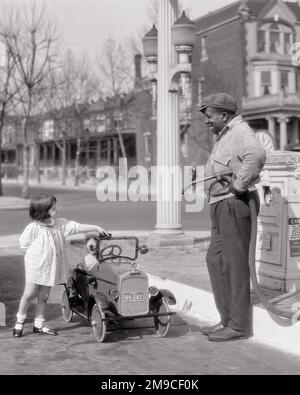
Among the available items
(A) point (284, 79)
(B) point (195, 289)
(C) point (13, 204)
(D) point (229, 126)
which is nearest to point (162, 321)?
(B) point (195, 289)

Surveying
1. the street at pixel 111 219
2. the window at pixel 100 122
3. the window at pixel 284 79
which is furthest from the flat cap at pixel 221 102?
the window at pixel 100 122

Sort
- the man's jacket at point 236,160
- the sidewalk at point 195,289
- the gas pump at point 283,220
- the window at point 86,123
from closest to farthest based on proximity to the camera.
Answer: the man's jacket at point 236,160 < the sidewalk at point 195,289 < the gas pump at point 283,220 < the window at point 86,123

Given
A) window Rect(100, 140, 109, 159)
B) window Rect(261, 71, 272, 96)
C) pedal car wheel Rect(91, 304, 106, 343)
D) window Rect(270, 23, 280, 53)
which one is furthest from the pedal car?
window Rect(100, 140, 109, 159)

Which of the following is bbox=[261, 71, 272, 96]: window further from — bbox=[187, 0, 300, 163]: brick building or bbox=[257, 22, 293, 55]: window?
bbox=[257, 22, 293, 55]: window

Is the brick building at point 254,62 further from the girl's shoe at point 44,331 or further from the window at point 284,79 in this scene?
the girl's shoe at point 44,331

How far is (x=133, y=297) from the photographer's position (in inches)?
211

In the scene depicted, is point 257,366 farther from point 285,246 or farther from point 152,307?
point 285,246

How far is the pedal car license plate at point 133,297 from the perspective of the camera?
5344 millimetres

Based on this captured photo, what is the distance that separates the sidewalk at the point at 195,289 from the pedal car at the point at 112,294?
2.51 feet

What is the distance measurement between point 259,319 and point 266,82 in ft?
107

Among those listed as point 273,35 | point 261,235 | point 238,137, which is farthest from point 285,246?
point 273,35

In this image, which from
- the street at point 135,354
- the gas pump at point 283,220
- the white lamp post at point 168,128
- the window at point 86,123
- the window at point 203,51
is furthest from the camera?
the window at point 86,123

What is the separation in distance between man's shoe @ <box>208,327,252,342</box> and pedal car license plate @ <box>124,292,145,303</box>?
2.26ft

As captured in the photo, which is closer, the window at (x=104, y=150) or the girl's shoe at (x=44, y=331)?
the girl's shoe at (x=44, y=331)
